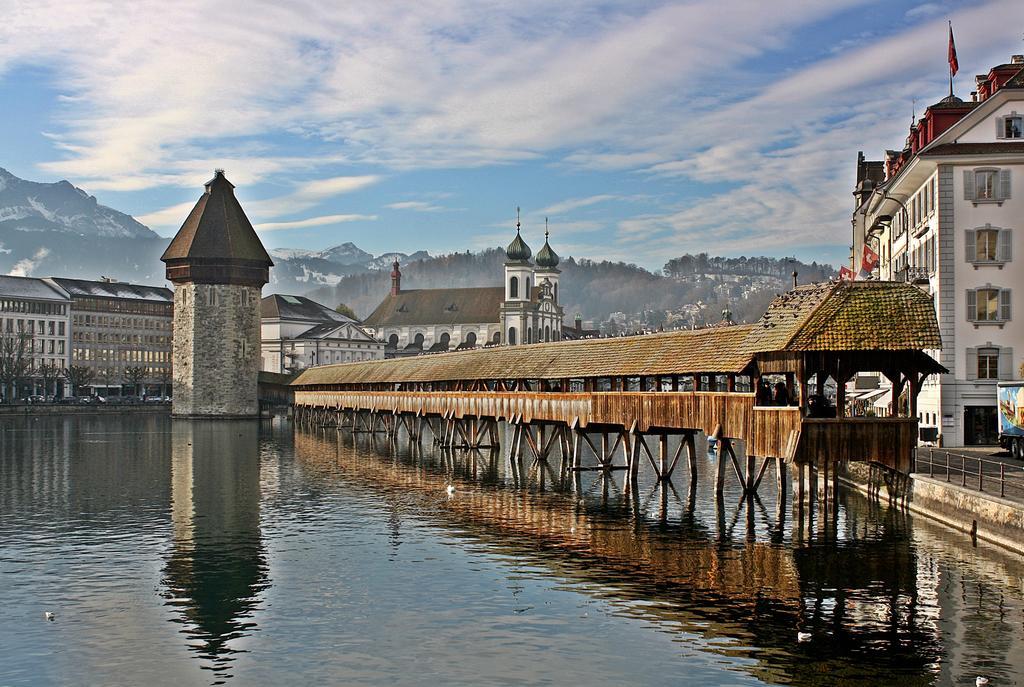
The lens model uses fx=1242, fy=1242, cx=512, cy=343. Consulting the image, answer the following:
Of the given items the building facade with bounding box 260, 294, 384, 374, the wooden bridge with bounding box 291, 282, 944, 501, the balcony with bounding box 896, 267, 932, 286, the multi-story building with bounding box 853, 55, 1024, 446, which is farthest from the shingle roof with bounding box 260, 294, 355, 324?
the multi-story building with bounding box 853, 55, 1024, 446

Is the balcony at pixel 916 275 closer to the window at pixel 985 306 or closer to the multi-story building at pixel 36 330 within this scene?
the window at pixel 985 306

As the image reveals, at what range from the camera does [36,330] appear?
471 feet

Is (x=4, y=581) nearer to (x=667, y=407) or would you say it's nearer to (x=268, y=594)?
(x=268, y=594)

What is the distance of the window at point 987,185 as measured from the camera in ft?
140

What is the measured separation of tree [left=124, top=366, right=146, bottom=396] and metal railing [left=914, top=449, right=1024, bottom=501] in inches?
5104

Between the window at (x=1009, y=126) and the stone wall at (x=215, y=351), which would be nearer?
the window at (x=1009, y=126)

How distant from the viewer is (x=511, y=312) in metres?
170

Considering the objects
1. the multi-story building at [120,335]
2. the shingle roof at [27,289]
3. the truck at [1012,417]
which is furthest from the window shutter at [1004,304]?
the multi-story building at [120,335]

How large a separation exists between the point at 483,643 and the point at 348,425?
234ft

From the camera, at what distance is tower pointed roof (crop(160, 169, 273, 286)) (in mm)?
110500

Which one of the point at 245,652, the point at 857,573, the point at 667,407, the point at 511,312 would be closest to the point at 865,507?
the point at 667,407

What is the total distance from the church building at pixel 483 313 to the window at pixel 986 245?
12581cm

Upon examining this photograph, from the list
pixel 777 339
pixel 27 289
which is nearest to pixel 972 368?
pixel 777 339

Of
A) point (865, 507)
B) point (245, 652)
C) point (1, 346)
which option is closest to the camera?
point (245, 652)
